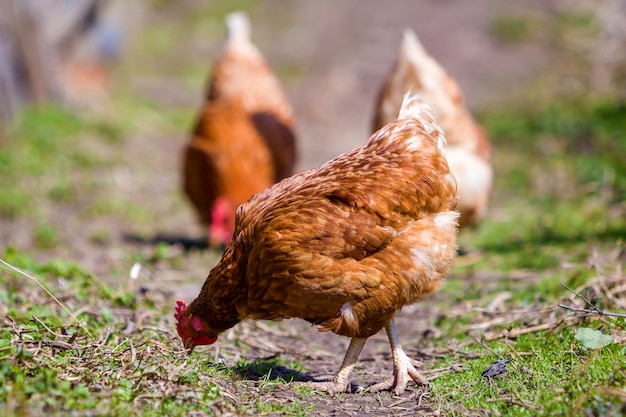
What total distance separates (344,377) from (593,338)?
1.25 meters

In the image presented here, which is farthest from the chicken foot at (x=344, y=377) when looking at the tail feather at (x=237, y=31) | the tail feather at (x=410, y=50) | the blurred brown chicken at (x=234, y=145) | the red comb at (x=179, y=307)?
the tail feather at (x=237, y=31)

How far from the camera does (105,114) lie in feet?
38.2

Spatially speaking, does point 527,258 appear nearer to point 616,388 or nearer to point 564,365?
point 564,365

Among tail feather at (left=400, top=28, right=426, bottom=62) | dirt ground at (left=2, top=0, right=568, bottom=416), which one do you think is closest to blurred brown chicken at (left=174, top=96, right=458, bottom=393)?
dirt ground at (left=2, top=0, right=568, bottom=416)

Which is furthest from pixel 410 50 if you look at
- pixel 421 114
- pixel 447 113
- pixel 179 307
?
pixel 179 307

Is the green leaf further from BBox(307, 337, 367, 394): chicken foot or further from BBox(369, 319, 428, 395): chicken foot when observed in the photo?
BBox(307, 337, 367, 394): chicken foot

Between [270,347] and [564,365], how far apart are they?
1.77 m

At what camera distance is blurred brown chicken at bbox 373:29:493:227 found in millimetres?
6082

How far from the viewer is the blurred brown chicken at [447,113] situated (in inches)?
239

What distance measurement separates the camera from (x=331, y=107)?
519 inches

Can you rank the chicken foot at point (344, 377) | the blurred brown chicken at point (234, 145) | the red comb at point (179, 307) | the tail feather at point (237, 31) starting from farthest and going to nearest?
the tail feather at point (237, 31)
the blurred brown chicken at point (234, 145)
the red comb at point (179, 307)
the chicken foot at point (344, 377)

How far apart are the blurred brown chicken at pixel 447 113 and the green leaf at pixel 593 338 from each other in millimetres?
2597

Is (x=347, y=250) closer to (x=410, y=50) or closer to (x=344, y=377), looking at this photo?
→ (x=344, y=377)

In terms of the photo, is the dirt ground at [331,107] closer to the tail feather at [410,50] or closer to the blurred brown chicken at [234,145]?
the blurred brown chicken at [234,145]
